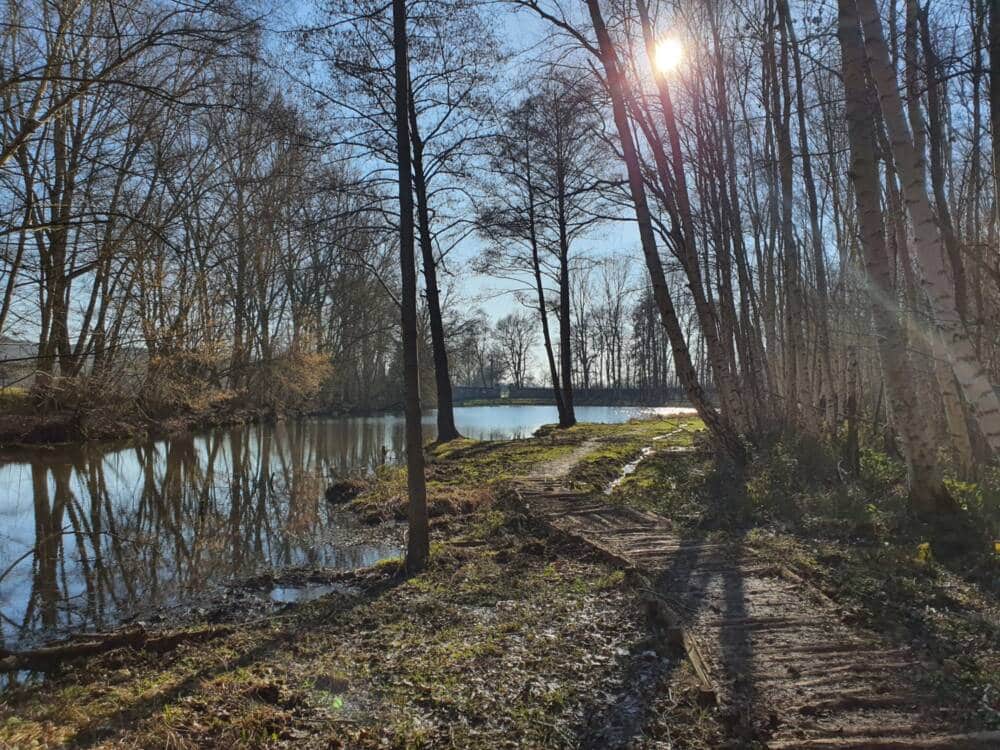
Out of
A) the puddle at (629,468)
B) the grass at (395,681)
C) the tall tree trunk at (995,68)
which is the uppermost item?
the tall tree trunk at (995,68)

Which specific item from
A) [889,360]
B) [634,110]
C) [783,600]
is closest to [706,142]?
[634,110]

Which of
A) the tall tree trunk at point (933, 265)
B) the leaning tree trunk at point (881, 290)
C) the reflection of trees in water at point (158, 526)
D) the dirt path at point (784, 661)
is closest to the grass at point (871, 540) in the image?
the dirt path at point (784, 661)

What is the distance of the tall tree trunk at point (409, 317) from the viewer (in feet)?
22.7

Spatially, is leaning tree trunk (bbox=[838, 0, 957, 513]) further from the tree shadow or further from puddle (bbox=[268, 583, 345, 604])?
puddle (bbox=[268, 583, 345, 604])

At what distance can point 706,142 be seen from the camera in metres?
14.2

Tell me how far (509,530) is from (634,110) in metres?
8.30

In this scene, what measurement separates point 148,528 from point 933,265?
35.8ft

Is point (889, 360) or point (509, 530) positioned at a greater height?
point (889, 360)

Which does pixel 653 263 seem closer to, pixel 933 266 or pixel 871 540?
pixel 871 540

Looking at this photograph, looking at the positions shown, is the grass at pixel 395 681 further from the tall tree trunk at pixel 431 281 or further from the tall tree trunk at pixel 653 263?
the tall tree trunk at pixel 431 281

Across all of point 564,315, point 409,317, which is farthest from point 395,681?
point 564,315

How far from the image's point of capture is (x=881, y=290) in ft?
21.4

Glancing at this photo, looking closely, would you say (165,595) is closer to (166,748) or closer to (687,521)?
(166,748)

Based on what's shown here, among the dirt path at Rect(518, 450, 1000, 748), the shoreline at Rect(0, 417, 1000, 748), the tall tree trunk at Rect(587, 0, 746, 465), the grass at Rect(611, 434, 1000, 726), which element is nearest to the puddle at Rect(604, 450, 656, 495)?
the grass at Rect(611, 434, 1000, 726)
